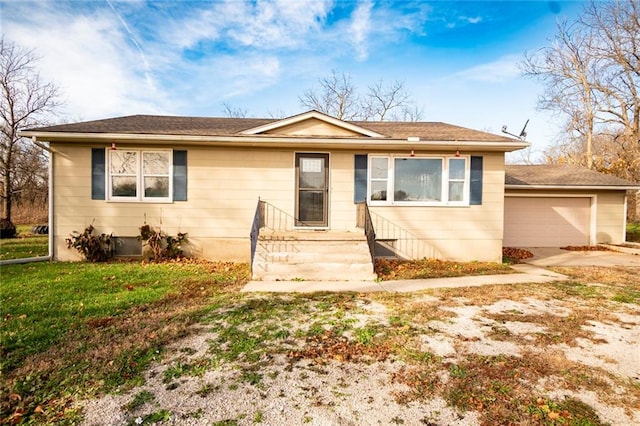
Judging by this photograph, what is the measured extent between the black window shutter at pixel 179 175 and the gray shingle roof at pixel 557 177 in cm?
1098

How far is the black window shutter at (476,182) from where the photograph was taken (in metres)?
8.26

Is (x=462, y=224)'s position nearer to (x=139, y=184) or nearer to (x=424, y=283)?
(x=424, y=283)

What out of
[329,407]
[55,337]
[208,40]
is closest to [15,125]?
[208,40]

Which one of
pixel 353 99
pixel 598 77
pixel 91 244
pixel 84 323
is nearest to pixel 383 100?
pixel 353 99

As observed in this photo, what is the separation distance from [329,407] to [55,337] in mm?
3205

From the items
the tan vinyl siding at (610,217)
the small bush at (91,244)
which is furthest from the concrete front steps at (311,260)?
the tan vinyl siding at (610,217)

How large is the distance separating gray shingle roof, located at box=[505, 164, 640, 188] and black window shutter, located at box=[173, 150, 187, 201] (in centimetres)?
1098

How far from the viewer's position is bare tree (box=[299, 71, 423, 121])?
25938 mm

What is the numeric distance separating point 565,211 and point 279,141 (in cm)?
1137

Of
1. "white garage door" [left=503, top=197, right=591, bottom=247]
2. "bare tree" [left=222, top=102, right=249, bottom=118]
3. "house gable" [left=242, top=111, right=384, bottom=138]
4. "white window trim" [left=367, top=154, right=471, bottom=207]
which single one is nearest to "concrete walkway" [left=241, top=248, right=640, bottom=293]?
"white window trim" [left=367, top=154, right=471, bottom=207]

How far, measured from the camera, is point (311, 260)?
6391 mm

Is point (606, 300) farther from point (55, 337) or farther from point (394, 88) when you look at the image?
point (394, 88)

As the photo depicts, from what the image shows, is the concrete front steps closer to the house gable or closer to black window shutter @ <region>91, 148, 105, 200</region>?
the house gable

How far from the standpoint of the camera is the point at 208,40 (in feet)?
49.2
